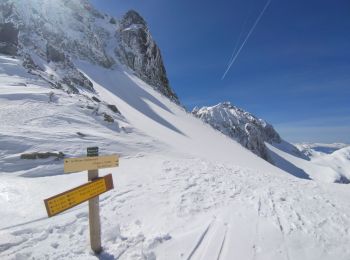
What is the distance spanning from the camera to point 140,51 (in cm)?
7156

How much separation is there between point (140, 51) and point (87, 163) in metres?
69.3

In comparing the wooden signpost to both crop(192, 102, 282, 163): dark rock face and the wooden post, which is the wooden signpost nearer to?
the wooden post

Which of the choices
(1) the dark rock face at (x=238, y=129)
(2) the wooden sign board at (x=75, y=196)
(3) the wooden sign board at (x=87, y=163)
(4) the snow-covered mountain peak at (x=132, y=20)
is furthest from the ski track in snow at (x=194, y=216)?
(1) the dark rock face at (x=238, y=129)

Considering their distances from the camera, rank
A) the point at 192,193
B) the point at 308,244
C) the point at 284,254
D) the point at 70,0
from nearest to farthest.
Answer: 1. the point at 284,254
2. the point at 308,244
3. the point at 192,193
4. the point at 70,0

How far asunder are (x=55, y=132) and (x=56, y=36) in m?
Result: 41.2

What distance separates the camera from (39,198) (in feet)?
26.9

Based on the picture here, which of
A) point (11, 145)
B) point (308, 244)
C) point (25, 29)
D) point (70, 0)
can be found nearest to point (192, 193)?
point (308, 244)

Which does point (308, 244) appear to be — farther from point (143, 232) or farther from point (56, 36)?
point (56, 36)

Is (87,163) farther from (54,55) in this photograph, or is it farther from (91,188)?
(54,55)

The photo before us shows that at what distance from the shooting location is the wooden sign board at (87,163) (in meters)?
5.10

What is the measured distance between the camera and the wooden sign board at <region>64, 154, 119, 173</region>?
16.7ft

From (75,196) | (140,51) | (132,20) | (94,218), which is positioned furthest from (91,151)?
(132,20)

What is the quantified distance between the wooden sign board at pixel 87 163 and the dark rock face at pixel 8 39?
25.1 m

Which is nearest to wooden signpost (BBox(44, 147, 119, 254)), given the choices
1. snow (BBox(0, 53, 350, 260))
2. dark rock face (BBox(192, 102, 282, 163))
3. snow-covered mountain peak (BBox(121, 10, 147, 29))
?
snow (BBox(0, 53, 350, 260))
